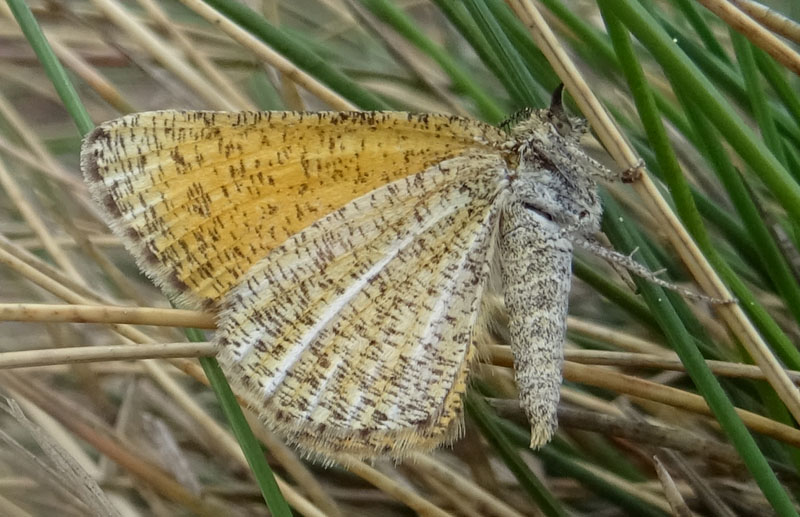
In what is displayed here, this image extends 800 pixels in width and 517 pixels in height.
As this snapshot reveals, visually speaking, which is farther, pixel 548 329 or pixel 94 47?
→ pixel 94 47

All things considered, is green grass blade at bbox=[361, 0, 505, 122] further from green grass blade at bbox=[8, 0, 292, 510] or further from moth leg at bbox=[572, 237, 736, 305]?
green grass blade at bbox=[8, 0, 292, 510]

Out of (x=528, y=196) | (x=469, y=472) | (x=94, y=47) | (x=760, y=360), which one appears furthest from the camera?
(x=94, y=47)

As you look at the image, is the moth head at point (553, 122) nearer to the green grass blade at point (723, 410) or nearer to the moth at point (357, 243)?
the moth at point (357, 243)

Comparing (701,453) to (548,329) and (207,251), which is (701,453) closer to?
(548,329)

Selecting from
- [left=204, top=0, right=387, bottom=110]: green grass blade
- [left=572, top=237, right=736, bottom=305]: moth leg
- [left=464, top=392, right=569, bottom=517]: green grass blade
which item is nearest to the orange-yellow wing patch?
[left=204, top=0, right=387, bottom=110]: green grass blade

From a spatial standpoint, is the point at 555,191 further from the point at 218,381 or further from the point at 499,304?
the point at 218,381

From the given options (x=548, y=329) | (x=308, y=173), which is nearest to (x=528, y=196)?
(x=548, y=329)

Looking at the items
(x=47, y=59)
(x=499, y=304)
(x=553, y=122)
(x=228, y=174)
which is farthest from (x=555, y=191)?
(x=47, y=59)

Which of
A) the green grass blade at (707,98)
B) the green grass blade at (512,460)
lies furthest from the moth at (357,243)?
the green grass blade at (707,98)
